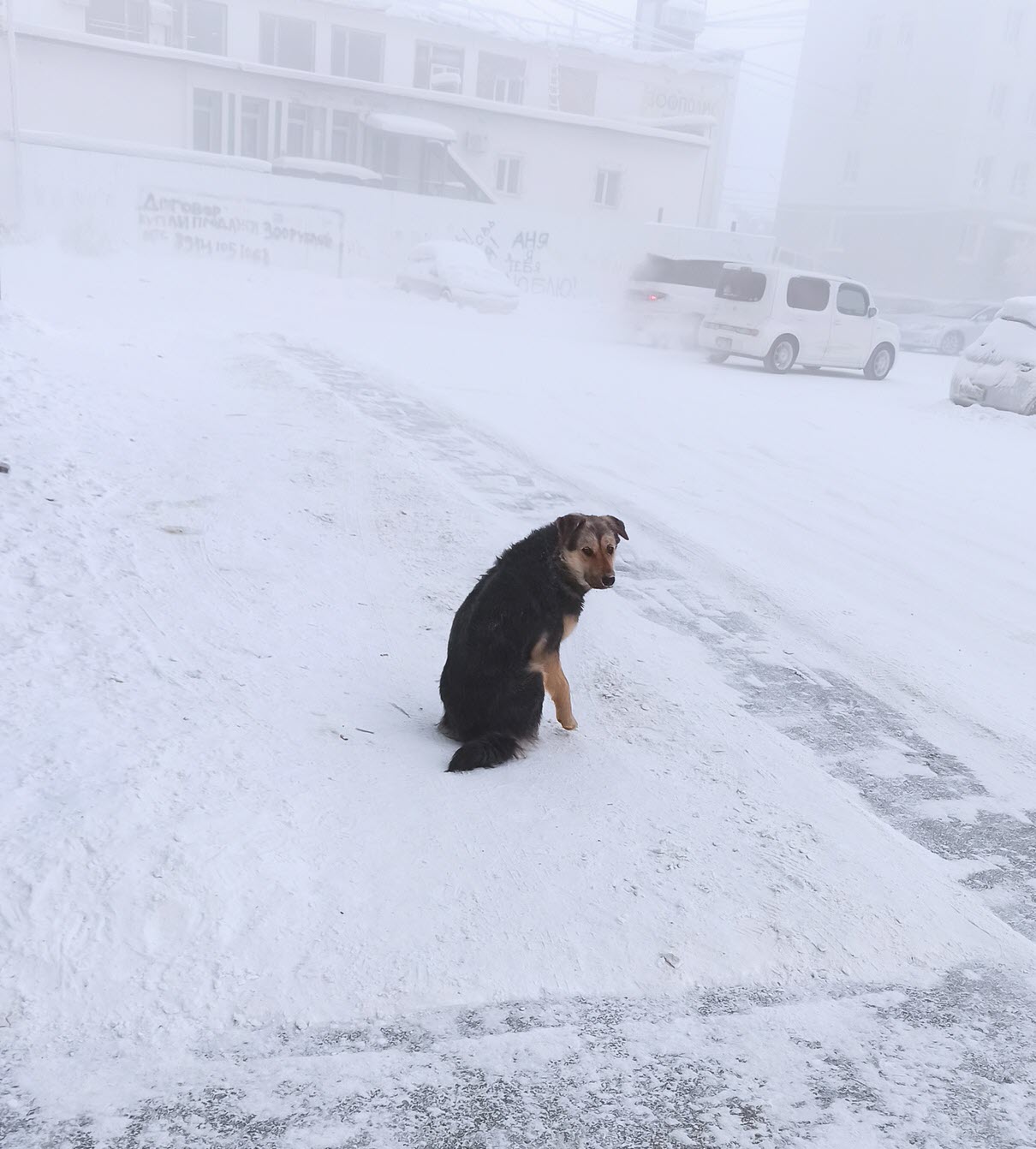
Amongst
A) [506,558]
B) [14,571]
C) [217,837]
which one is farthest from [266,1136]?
[14,571]

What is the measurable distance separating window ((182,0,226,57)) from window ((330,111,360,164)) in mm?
5726

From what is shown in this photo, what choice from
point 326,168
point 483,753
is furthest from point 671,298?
point 326,168

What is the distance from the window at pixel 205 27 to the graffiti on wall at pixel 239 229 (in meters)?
13.2

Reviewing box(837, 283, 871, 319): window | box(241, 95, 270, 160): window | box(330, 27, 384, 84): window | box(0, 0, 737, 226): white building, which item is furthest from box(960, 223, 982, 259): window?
box(837, 283, 871, 319): window

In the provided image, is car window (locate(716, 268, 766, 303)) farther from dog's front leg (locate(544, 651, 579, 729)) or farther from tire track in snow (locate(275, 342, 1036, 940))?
dog's front leg (locate(544, 651, 579, 729))

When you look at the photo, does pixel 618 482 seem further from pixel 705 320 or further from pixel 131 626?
pixel 705 320

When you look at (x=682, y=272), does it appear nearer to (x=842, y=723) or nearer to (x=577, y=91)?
(x=842, y=723)

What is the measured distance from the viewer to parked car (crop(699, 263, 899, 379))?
56.9 ft

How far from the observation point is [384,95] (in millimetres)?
34844

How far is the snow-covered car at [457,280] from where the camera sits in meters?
22.5

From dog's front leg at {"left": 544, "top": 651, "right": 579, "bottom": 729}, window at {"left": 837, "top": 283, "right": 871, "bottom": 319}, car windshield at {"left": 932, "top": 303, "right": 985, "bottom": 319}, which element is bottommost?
dog's front leg at {"left": 544, "top": 651, "right": 579, "bottom": 729}

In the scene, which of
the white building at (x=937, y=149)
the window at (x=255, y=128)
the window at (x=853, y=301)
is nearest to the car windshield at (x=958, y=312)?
the window at (x=853, y=301)

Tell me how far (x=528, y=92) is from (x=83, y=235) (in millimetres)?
22102

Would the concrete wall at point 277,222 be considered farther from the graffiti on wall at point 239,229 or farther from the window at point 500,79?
the window at point 500,79
